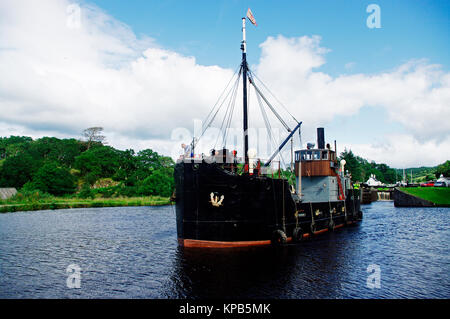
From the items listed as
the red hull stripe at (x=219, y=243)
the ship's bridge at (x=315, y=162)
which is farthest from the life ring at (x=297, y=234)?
the ship's bridge at (x=315, y=162)

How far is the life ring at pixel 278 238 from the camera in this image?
22.2m

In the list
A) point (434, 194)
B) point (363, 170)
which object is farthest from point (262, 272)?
point (363, 170)

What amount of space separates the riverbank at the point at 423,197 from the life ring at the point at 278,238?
56504 millimetres

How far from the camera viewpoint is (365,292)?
14.4 m

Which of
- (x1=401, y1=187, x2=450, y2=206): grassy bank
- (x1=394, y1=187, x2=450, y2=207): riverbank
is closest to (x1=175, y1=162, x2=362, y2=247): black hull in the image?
(x1=394, y1=187, x2=450, y2=207): riverbank

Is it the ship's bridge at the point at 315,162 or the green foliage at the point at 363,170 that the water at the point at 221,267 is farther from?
the green foliage at the point at 363,170

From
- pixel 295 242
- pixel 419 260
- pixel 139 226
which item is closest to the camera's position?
pixel 419 260

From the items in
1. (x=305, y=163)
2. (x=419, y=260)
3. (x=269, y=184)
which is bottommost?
(x=419, y=260)

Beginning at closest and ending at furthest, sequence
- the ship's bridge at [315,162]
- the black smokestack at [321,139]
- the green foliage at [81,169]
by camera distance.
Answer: the ship's bridge at [315,162] → the black smokestack at [321,139] → the green foliage at [81,169]

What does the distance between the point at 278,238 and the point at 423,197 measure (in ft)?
191
